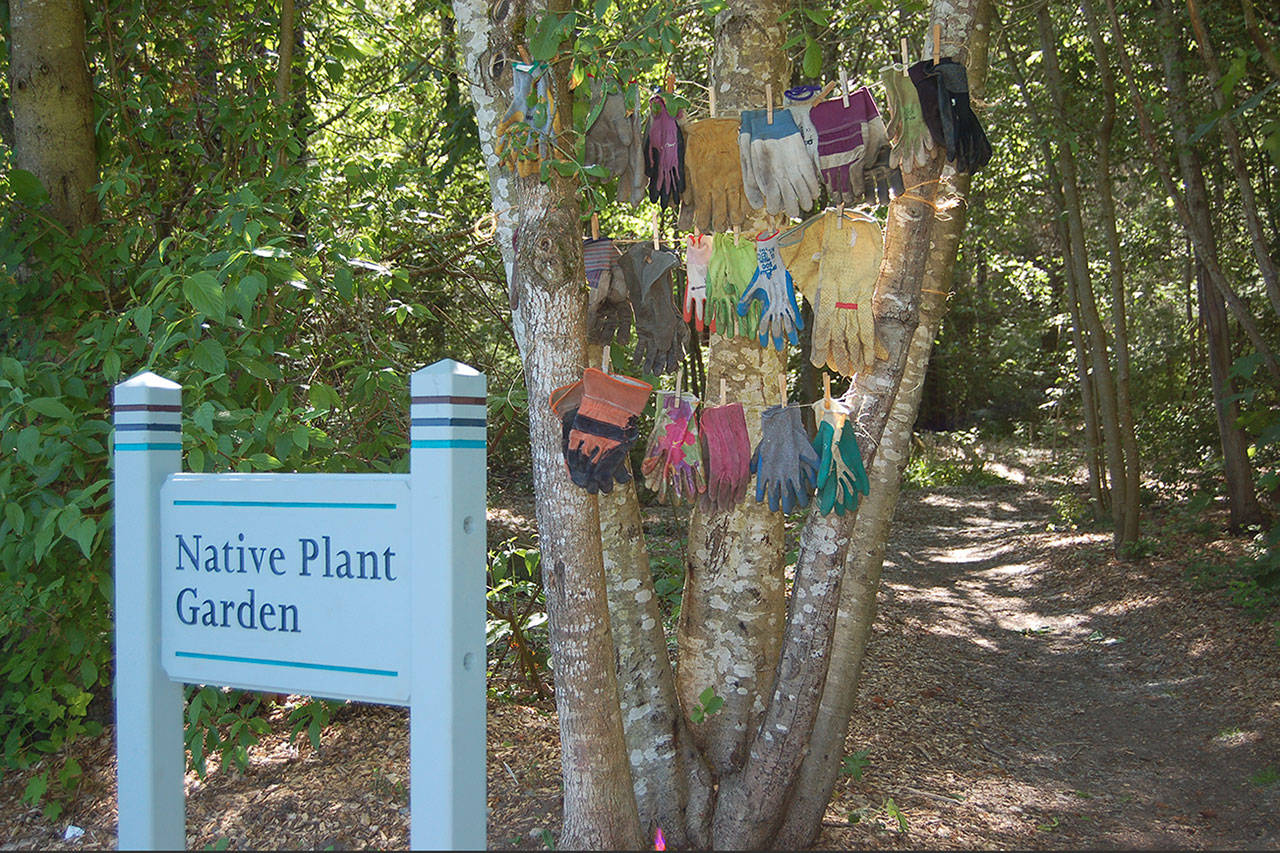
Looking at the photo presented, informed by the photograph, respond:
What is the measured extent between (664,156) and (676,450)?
1.14 metres

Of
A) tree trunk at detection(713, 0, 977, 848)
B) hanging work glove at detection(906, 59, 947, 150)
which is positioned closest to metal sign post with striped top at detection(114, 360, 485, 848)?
tree trunk at detection(713, 0, 977, 848)

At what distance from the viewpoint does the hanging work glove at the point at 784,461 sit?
370 centimetres

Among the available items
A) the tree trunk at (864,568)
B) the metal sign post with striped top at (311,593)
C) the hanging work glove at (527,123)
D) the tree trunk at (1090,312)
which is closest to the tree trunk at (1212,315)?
the tree trunk at (1090,312)

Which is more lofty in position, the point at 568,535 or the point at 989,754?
the point at 568,535

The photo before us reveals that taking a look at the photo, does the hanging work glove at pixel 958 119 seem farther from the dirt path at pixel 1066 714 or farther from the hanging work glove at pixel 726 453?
the dirt path at pixel 1066 714

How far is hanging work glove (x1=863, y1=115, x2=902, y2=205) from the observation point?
377 centimetres

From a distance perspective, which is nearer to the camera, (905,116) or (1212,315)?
(905,116)

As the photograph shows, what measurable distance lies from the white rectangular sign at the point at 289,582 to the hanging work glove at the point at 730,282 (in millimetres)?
1792

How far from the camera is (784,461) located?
372 centimetres

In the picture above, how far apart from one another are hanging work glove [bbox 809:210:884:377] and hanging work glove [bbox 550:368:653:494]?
2.95 ft

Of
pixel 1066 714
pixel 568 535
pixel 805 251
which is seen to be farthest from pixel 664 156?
pixel 1066 714

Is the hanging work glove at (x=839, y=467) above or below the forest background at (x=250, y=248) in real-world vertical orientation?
below

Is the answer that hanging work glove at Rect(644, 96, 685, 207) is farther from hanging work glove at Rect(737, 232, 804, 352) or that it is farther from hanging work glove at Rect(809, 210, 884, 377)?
hanging work glove at Rect(809, 210, 884, 377)

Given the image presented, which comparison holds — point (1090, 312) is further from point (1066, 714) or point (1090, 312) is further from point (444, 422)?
point (444, 422)
